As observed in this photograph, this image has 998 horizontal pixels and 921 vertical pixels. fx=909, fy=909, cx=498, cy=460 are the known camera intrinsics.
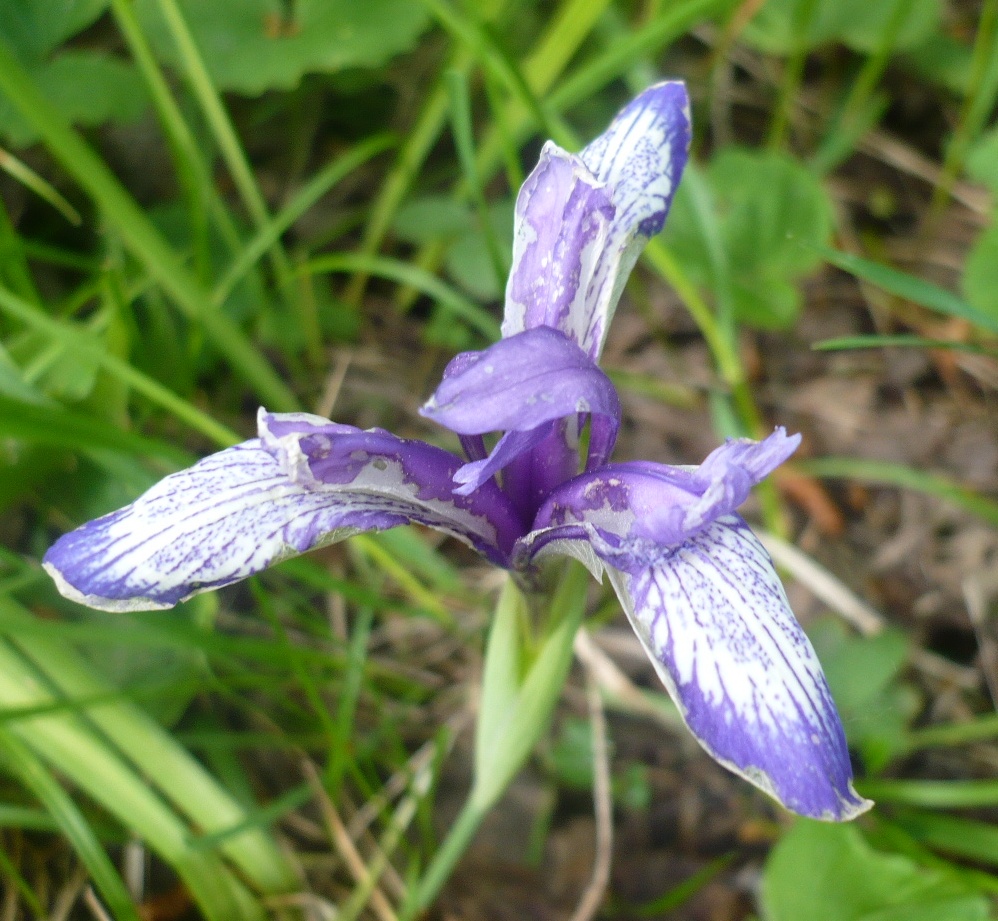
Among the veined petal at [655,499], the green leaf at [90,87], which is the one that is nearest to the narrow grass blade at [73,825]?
the veined petal at [655,499]

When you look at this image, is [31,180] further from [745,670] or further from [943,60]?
[943,60]

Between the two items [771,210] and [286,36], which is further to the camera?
[771,210]

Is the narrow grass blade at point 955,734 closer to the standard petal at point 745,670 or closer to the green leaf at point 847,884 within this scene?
the green leaf at point 847,884

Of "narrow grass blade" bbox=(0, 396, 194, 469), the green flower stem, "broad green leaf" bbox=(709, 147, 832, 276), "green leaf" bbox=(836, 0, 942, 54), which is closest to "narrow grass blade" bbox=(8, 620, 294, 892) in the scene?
"narrow grass blade" bbox=(0, 396, 194, 469)

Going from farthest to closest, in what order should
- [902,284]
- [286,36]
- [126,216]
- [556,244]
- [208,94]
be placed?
[286,36], [208,94], [126,216], [902,284], [556,244]

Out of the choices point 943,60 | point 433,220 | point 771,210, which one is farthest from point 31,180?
point 943,60

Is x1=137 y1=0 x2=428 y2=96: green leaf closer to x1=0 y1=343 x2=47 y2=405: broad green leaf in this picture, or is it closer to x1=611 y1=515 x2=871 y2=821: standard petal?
x1=0 y1=343 x2=47 y2=405: broad green leaf
